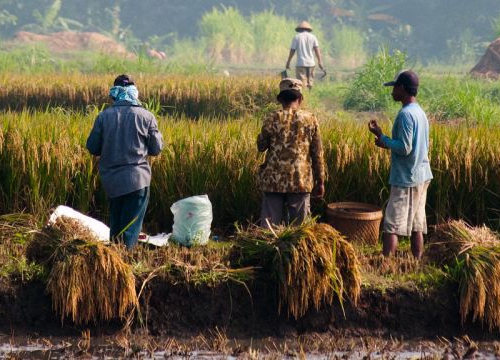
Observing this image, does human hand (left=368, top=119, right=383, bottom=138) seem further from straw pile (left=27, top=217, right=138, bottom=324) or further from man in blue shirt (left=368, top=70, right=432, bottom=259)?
straw pile (left=27, top=217, right=138, bottom=324)

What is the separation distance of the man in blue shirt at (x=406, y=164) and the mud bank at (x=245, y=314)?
765 millimetres

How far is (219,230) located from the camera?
7789mm

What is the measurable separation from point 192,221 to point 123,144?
924 millimetres

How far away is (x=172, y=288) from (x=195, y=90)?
8.31m

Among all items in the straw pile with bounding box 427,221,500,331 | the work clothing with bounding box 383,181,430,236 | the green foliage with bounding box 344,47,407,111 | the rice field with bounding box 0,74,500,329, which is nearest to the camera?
the straw pile with bounding box 427,221,500,331

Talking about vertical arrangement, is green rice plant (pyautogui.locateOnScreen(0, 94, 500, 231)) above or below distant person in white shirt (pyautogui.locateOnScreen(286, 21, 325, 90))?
below

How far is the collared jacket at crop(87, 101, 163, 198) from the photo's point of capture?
6.62 m

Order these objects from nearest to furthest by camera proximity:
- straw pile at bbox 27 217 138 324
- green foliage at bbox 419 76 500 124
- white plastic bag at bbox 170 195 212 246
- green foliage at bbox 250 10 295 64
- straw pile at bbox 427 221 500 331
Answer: straw pile at bbox 27 217 138 324
straw pile at bbox 427 221 500 331
white plastic bag at bbox 170 195 212 246
green foliage at bbox 419 76 500 124
green foliage at bbox 250 10 295 64

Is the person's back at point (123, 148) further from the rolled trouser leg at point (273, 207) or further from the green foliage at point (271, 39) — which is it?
the green foliage at point (271, 39)

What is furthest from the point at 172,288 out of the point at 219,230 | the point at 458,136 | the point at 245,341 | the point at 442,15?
the point at 442,15

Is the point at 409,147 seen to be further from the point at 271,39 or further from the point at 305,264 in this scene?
the point at 271,39

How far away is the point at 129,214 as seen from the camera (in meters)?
6.73

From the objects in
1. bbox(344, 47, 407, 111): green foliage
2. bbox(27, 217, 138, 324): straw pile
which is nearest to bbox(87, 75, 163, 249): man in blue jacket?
bbox(27, 217, 138, 324): straw pile

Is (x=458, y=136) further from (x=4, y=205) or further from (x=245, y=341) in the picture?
(x=4, y=205)
